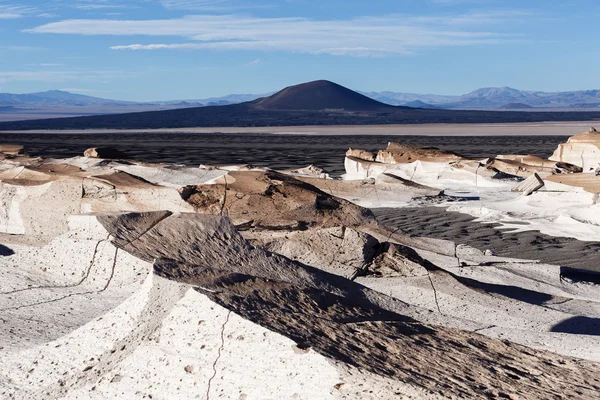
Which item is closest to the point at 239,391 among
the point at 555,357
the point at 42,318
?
the point at 555,357

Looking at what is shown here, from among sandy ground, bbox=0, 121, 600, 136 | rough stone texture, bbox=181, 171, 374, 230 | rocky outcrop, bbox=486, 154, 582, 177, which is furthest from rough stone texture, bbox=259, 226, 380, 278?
sandy ground, bbox=0, 121, 600, 136

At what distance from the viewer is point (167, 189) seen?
553cm

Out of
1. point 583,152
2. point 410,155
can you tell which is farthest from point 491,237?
point 410,155

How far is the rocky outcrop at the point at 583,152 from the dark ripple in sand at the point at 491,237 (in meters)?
3.36

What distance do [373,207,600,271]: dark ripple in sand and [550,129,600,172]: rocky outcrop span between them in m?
3.36

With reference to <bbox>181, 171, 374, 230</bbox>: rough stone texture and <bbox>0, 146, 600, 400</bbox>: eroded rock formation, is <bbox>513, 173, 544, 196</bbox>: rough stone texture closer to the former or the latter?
<bbox>0, 146, 600, 400</bbox>: eroded rock formation

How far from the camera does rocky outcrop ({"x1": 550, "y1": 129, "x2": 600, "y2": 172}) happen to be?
1180 centimetres

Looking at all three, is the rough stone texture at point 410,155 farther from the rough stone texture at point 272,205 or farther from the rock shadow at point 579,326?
the rock shadow at point 579,326

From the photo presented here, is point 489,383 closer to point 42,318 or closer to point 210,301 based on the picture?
point 210,301

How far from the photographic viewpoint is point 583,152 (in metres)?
12.1

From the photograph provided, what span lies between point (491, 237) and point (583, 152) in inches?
197

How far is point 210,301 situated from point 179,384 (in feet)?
0.99

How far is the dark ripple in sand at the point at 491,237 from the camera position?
→ 6754 millimetres

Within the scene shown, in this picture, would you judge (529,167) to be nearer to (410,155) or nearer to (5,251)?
(410,155)
